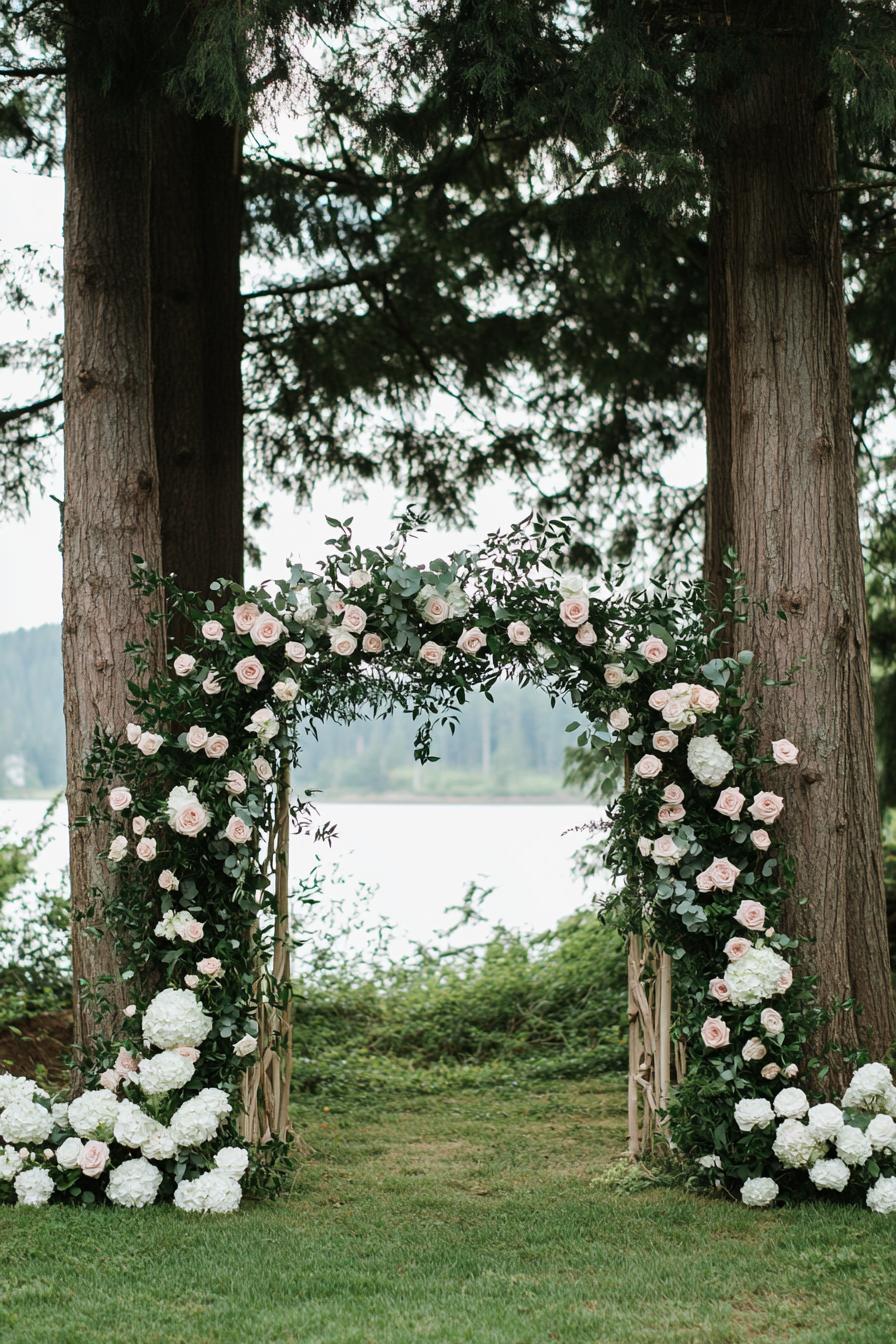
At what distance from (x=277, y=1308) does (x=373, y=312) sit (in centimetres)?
535

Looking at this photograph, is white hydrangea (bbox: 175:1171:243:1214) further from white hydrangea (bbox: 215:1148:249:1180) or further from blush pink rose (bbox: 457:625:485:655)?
blush pink rose (bbox: 457:625:485:655)

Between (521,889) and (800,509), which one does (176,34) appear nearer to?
(800,509)

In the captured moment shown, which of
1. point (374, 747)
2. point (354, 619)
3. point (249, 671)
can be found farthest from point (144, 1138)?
point (374, 747)

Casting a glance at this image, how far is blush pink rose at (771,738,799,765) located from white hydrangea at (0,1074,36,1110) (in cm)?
271

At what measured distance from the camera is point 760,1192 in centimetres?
409

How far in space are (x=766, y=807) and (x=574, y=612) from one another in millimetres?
906

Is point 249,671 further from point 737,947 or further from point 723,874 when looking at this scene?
point 737,947

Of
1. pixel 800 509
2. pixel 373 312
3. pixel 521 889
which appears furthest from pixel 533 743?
pixel 800 509

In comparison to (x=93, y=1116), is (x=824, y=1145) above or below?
below

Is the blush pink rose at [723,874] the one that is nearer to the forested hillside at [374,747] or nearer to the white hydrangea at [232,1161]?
the white hydrangea at [232,1161]

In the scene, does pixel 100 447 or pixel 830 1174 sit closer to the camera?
pixel 830 1174

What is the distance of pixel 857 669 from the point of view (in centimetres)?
531

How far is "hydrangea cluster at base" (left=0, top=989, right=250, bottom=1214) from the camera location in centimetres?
414

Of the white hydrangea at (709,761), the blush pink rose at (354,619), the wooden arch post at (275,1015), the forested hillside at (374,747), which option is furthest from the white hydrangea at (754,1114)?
the forested hillside at (374,747)
